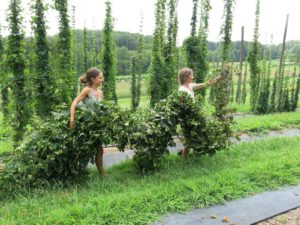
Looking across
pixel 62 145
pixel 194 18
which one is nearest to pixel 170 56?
pixel 194 18

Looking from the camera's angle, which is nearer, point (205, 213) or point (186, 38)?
point (205, 213)

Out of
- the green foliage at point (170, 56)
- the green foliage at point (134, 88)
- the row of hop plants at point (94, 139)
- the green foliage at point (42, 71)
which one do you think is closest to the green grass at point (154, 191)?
the row of hop plants at point (94, 139)

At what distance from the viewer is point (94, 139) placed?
416 centimetres

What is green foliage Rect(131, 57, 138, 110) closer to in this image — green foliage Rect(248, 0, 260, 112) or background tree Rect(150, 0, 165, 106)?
background tree Rect(150, 0, 165, 106)

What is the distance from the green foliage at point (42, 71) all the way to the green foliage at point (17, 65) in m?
0.25

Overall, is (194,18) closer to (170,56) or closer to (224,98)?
(170,56)

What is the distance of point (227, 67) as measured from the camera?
5.33 meters

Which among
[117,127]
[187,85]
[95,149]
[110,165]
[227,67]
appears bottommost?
[110,165]

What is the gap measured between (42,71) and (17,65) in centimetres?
49

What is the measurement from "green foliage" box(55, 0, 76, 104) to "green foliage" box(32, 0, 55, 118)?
0.32m

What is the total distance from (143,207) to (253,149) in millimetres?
3280

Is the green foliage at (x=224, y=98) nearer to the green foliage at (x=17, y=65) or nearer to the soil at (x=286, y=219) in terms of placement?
the soil at (x=286, y=219)

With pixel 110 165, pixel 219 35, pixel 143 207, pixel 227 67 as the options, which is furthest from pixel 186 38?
pixel 143 207

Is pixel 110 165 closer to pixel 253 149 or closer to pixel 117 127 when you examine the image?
pixel 117 127
